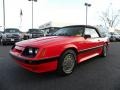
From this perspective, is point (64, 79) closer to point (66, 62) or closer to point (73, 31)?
point (66, 62)

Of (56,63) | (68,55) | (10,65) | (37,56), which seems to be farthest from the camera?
(10,65)

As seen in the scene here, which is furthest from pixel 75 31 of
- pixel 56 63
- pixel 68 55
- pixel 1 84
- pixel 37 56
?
pixel 1 84

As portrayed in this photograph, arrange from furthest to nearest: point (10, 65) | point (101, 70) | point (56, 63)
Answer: point (10, 65) < point (101, 70) < point (56, 63)

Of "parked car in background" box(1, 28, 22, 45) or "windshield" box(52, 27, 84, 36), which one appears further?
"parked car in background" box(1, 28, 22, 45)

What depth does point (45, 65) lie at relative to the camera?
437 cm

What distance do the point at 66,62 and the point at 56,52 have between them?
522mm

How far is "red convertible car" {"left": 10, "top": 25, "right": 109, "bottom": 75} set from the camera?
4328mm

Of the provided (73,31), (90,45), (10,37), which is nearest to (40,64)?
(73,31)

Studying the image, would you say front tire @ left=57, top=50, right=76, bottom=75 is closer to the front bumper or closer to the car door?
the front bumper

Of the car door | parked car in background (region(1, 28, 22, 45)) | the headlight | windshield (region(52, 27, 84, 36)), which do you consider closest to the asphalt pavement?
the car door

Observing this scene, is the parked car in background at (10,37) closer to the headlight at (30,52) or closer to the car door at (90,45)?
the car door at (90,45)

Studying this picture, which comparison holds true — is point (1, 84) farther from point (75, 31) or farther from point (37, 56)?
point (75, 31)

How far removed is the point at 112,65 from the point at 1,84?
12.4 ft

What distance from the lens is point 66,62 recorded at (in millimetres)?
4902
